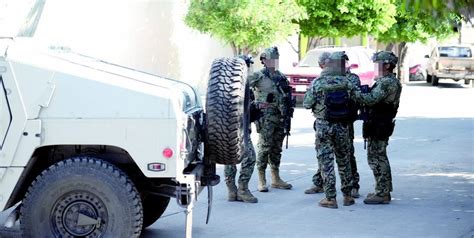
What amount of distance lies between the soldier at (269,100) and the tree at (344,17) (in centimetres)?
1856

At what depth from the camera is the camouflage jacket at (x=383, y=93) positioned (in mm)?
10359

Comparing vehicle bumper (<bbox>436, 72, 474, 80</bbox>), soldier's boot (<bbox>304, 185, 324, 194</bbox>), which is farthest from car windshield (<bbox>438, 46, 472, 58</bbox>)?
soldier's boot (<bbox>304, 185, 324, 194</bbox>)

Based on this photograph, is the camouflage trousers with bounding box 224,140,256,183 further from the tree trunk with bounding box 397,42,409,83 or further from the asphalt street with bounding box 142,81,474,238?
the tree trunk with bounding box 397,42,409,83

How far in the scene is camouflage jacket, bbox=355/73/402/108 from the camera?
34.0ft

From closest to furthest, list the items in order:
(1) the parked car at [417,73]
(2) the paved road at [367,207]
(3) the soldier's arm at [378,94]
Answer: (2) the paved road at [367,207] → (3) the soldier's arm at [378,94] → (1) the parked car at [417,73]

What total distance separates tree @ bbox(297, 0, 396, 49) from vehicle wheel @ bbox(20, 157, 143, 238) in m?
23.0

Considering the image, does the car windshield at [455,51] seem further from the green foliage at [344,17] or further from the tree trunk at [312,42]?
the green foliage at [344,17]

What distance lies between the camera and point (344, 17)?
30859 mm

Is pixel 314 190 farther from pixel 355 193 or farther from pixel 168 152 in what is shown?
pixel 168 152

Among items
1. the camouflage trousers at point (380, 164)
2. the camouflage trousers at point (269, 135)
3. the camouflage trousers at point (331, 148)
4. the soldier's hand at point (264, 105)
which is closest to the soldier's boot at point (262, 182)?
the camouflage trousers at point (269, 135)

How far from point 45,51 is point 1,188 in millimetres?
1178

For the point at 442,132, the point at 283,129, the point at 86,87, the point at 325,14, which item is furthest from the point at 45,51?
the point at 325,14

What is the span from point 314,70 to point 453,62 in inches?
557

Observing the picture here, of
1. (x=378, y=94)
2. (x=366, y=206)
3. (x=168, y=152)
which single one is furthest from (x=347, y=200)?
(x=168, y=152)
